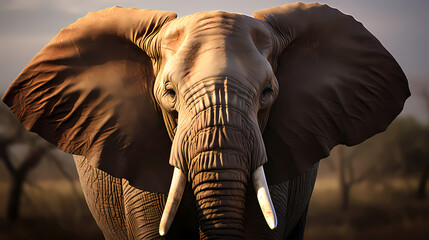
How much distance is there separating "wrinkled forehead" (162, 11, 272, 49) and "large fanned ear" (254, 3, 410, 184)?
210mm

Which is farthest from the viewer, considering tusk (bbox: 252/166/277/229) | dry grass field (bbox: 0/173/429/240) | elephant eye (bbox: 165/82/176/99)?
dry grass field (bbox: 0/173/429/240)

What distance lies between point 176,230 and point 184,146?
886mm

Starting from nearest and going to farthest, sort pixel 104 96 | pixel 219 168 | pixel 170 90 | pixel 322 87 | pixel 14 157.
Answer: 1. pixel 219 168
2. pixel 170 90
3. pixel 104 96
4. pixel 322 87
5. pixel 14 157

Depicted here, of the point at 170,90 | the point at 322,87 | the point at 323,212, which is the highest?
the point at 170,90

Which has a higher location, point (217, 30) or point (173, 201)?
point (217, 30)

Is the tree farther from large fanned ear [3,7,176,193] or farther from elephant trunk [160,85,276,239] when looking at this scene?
elephant trunk [160,85,276,239]

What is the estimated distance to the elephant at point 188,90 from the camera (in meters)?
3.30

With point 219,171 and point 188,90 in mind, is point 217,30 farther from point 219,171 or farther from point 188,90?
point 219,171

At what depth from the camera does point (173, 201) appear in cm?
303

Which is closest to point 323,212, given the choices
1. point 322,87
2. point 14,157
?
point 14,157

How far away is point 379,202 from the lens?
1490cm

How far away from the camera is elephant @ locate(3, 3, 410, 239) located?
3301 mm

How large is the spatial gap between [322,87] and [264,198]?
42.3 inches

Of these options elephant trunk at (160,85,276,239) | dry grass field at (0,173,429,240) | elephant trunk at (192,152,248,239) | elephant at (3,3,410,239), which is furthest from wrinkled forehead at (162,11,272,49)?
dry grass field at (0,173,429,240)
